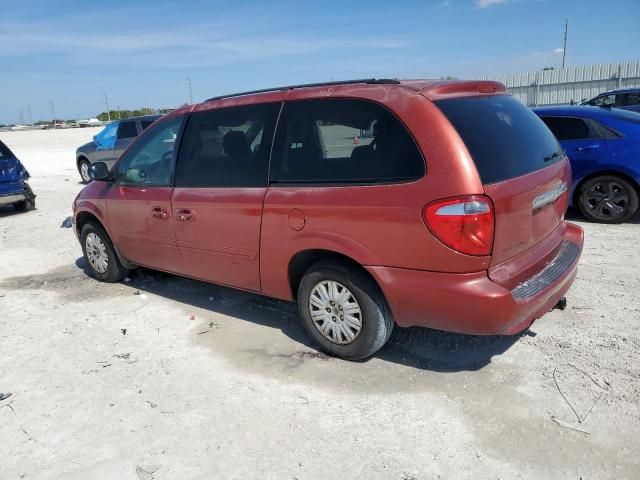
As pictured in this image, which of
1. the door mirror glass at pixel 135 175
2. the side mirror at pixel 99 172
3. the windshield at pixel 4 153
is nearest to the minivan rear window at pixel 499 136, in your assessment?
the door mirror glass at pixel 135 175

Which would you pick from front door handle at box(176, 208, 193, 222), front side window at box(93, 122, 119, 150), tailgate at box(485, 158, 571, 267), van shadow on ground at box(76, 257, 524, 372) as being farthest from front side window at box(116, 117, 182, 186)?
front side window at box(93, 122, 119, 150)

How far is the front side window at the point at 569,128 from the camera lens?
23.1 feet

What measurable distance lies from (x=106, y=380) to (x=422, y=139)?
2.74 meters

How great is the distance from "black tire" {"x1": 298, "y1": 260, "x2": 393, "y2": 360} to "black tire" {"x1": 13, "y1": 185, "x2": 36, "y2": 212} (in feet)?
30.5

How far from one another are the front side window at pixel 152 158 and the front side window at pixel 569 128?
17.2ft

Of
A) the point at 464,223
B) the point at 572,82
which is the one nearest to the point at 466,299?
the point at 464,223

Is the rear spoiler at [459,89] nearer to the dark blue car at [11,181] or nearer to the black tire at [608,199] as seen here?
the black tire at [608,199]

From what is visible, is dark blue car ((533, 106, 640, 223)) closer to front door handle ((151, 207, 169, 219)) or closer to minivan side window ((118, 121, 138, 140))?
front door handle ((151, 207, 169, 219))

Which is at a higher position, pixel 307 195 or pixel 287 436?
pixel 307 195

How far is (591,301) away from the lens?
175 inches

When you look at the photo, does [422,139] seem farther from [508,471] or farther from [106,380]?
[106,380]

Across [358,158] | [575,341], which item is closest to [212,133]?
[358,158]

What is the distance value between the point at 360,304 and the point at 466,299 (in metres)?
0.75

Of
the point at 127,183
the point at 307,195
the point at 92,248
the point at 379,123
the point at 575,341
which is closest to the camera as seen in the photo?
the point at 379,123
